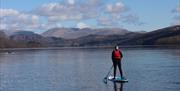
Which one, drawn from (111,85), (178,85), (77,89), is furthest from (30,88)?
(178,85)

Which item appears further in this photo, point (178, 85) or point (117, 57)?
point (117, 57)

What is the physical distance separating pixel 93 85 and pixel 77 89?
2549mm

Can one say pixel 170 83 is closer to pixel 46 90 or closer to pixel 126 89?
pixel 126 89

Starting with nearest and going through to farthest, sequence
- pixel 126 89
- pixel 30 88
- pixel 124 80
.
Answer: pixel 126 89
pixel 30 88
pixel 124 80

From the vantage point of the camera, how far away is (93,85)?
2916 cm

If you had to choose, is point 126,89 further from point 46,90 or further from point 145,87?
point 46,90

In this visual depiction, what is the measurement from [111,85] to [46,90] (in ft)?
15.7

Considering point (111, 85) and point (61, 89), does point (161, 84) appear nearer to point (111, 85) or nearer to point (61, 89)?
point (111, 85)

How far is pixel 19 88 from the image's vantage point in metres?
28.8

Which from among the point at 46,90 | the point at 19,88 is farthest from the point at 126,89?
the point at 19,88

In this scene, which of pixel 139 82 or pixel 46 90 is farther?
pixel 139 82

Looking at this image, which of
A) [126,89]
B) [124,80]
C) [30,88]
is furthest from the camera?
[124,80]

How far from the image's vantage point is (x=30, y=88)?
28531 millimetres

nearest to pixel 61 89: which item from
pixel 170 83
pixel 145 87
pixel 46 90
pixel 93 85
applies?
pixel 46 90
